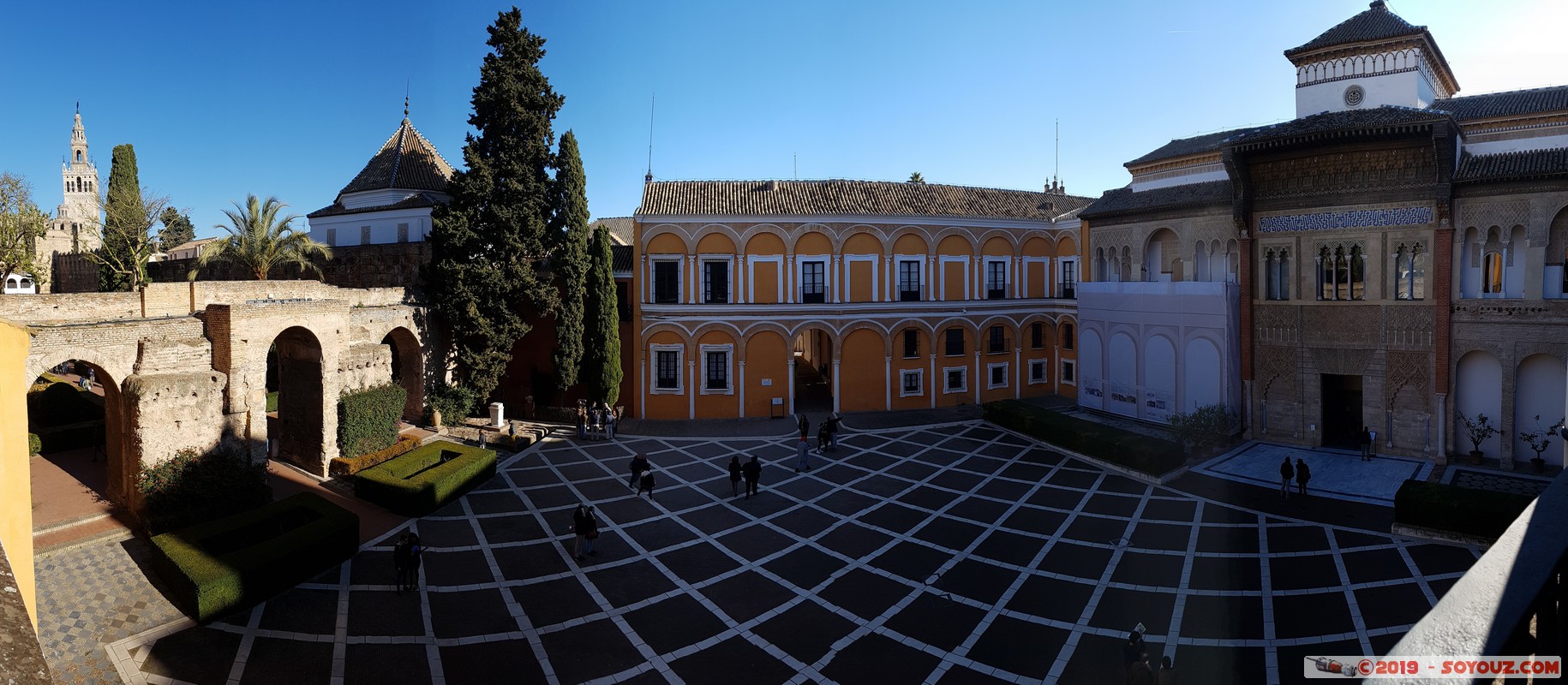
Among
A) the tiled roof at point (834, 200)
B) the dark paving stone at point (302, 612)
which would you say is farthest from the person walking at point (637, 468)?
the tiled roof at point (834, 200)

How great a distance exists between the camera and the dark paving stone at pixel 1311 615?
10391mm

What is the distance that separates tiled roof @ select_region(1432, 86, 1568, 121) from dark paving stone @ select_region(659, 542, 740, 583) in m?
23.7

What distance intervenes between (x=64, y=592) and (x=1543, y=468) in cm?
3251

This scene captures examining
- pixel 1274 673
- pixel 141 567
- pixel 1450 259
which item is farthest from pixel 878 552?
pixel 1450 259

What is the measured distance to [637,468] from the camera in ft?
58.6

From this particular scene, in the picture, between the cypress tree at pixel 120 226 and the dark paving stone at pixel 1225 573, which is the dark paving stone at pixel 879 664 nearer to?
the dark paving stone at pixel 1225 573

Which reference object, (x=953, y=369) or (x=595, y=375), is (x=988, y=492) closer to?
(x=953, y=369)

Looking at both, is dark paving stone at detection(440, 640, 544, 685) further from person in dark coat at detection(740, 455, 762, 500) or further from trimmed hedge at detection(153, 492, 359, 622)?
person in dark coat at detection(740, 455, 762, 500)

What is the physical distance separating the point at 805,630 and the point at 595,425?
48.7ft

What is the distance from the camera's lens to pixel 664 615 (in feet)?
37.1

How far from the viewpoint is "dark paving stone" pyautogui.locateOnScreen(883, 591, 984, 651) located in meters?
10.5

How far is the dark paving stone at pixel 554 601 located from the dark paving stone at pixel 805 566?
338 cm

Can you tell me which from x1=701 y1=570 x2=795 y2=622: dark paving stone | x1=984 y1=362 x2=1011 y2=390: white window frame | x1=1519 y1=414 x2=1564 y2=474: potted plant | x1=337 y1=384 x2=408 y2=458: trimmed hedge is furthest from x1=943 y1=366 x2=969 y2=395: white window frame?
x1=337 y1=384 x2=408 y2=458: trimmed hedge

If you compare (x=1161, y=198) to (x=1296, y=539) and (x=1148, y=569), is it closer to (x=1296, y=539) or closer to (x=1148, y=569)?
(x=1296, y=539)
